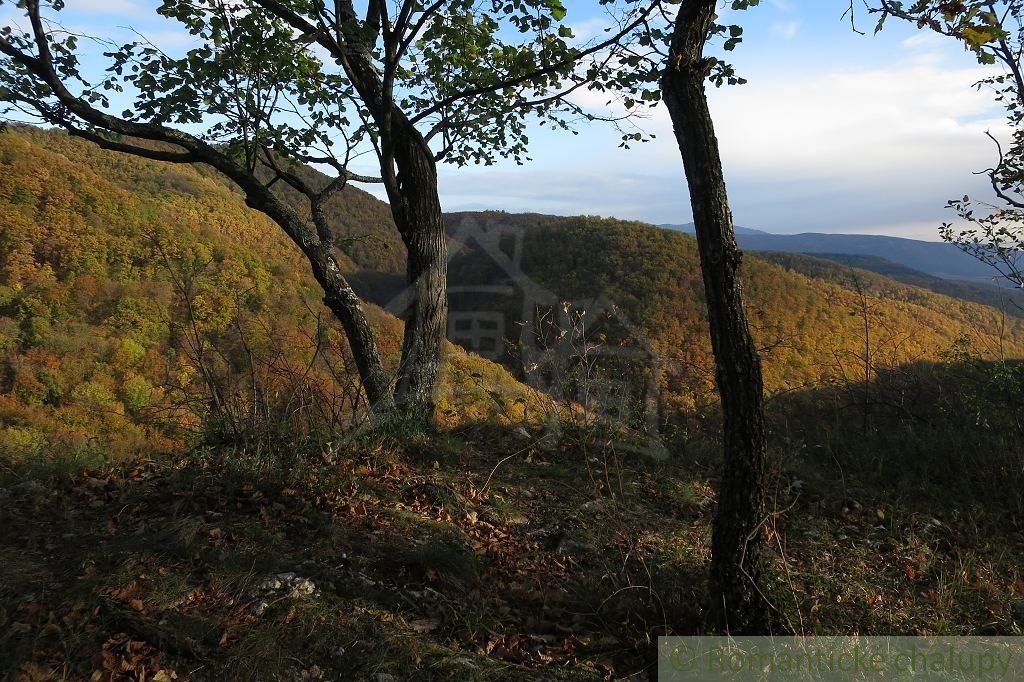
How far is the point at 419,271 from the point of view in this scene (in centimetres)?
597

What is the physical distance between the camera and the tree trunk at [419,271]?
586cm

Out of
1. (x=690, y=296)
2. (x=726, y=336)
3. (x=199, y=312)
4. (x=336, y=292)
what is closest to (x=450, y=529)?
(x=726, y=336)

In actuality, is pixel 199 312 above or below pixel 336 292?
below

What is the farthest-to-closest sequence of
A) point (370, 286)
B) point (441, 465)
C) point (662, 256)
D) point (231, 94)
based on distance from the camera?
point (370, 286)
point (662, 256)
point (231, 94)
point (441, 465)

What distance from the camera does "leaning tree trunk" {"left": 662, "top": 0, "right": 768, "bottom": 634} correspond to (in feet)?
8.81

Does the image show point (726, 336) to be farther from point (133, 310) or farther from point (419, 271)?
point (133, 310)

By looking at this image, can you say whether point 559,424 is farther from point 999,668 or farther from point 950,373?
point 950,373

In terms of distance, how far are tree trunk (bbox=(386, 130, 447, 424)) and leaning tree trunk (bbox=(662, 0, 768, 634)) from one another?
359cm

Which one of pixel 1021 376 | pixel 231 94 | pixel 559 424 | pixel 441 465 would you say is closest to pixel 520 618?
pixel 441 465

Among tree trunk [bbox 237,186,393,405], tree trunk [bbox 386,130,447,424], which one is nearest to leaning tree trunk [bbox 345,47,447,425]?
tree trunk [bbox 386,130,447,424]

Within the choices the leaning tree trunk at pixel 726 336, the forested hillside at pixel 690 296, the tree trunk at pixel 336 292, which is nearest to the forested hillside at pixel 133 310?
the tree trunk at pixel 336 292

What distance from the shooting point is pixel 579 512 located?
4.45 meters

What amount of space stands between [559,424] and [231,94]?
4879mm

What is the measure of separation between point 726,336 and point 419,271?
3912 mm
